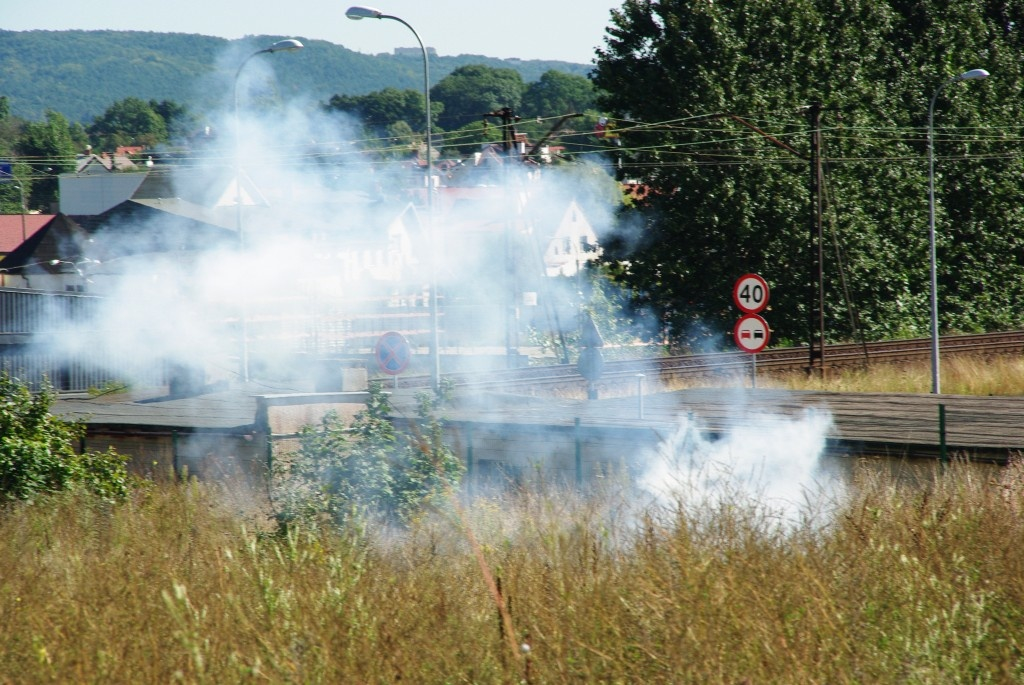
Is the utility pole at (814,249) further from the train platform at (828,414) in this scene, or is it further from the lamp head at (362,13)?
the lamp head at (362,13)

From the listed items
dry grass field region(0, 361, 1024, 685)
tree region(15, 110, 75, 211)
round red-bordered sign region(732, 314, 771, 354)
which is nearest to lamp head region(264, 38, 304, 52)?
round red-bordered sign region(732, 314, 771, 354)

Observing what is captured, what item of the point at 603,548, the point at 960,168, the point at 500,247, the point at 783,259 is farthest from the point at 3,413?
the point at 500,247

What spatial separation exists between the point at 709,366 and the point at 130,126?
12250cm

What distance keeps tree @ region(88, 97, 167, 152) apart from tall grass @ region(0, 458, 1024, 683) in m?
117

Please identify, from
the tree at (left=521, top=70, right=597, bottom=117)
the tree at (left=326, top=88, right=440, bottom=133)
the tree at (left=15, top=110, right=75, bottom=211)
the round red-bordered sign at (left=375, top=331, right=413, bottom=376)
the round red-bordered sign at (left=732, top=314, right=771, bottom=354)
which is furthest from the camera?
the tree at (left=521, top=70, right=597, bottom=117)

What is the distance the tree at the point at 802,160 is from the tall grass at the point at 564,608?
24.2 meters

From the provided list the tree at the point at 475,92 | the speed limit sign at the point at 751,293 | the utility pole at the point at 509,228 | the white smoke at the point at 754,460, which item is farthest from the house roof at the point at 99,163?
the white smoke at the point at 754,460

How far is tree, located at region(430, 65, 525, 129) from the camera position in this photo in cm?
17000

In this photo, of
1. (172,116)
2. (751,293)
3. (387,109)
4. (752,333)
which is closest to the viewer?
(752,333)

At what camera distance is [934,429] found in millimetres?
15477

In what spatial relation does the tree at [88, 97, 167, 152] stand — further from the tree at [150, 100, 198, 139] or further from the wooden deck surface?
the wooden deck surface

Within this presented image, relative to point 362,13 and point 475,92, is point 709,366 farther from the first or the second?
point 475,92

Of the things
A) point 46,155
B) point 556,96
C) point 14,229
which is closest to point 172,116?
point 46,155

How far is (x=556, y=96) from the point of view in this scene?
16750 cm
